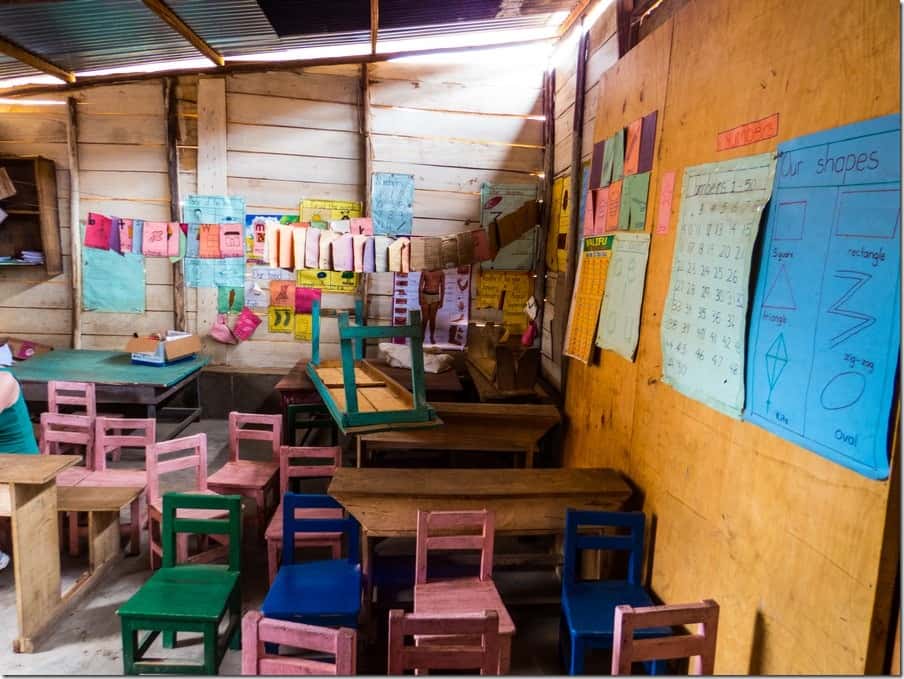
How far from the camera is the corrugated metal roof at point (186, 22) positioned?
13.8 ft

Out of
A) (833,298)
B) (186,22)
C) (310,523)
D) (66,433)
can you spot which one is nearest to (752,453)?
(833,298)

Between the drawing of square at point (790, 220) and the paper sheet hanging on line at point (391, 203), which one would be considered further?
the paper sheet hanging on line at point (391, 203)

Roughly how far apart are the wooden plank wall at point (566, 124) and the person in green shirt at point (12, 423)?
3.50 metres

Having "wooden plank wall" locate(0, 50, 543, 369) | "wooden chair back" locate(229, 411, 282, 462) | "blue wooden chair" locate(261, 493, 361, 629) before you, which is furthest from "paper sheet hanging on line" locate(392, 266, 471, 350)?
"blue wooden chair" locate(261, 493, 361, 629)

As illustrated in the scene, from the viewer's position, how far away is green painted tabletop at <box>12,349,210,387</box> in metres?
5.11

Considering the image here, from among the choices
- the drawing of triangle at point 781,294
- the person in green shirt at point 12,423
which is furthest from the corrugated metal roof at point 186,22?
the drawing of triangle at point 781,294

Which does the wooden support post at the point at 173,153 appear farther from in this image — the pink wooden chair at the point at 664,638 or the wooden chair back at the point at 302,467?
the pink wooden chair at the point at 664,638

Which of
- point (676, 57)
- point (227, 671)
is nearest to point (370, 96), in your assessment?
point (676, 57)

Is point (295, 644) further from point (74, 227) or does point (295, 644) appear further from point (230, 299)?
point (74, 227)

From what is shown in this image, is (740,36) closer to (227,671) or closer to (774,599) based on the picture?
(774,599)

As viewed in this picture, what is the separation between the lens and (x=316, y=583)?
2787 mm

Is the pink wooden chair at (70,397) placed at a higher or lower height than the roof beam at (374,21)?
lower

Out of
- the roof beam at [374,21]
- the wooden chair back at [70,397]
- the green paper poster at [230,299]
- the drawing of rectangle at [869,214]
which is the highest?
the roof beam at [374,21]

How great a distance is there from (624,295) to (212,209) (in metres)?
4.64
